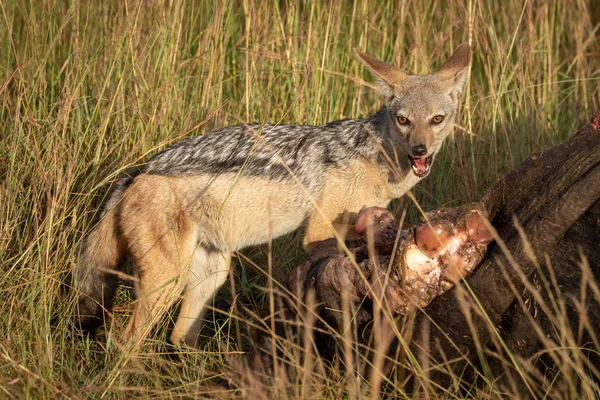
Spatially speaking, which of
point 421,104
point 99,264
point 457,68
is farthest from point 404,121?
point 99,264

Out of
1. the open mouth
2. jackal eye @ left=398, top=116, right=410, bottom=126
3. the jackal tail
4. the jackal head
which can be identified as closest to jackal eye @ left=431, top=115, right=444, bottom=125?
the jackal head

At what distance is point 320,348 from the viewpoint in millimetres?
3678

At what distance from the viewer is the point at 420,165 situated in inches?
181

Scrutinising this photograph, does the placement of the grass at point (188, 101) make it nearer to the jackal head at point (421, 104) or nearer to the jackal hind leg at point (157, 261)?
the jackal hind leg at point (157, 261)

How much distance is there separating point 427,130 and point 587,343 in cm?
205

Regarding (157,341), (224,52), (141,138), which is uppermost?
(224,52)

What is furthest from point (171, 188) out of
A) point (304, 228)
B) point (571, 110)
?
point (571, 110)

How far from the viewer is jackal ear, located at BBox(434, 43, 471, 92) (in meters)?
4.98

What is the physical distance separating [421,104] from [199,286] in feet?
5.92

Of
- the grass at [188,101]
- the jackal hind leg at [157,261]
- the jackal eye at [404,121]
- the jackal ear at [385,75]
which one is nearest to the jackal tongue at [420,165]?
the jackal eye at [404,121]

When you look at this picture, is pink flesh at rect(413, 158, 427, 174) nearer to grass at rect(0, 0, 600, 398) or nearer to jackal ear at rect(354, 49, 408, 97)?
jackal ear at rect(354, 49, 408, 97)

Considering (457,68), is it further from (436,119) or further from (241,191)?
(241,191)

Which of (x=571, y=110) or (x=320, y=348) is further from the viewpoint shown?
(x=571, y=110)

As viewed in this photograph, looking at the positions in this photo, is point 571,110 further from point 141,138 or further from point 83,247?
point 83,247
